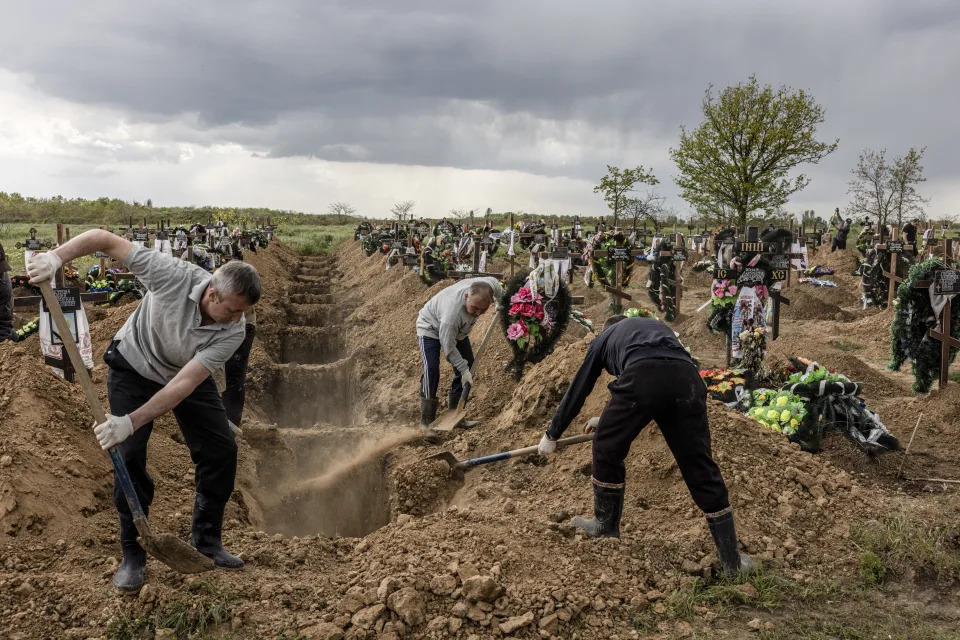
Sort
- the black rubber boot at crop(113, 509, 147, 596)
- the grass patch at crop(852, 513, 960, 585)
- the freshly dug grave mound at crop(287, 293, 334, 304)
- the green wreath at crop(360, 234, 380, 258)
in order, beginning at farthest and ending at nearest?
the green wreath at crop(360, 234, 380, 258) < the freshly dug grave mound at crop(287, 293, 334, 304) < the grass patch at crop(852, 513, 960, 585) < the black rubber boot at crop(113, 509, 147, 596)

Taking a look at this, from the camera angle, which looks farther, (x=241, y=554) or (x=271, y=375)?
(x=271, y=375)

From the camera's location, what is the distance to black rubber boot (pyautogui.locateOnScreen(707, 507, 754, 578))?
4012mm

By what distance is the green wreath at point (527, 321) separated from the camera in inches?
312

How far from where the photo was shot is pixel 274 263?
78.8ft

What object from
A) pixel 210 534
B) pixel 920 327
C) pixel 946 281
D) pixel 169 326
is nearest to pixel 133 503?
pixel 210 534

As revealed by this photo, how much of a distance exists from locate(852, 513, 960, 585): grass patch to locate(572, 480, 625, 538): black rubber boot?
1.40m

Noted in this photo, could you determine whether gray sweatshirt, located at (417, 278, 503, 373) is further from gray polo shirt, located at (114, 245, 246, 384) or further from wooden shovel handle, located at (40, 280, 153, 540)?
wooden shovel handle, located at (40, 280, 153, 540)

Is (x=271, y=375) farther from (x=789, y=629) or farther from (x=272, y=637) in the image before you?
(x=789, y=629)

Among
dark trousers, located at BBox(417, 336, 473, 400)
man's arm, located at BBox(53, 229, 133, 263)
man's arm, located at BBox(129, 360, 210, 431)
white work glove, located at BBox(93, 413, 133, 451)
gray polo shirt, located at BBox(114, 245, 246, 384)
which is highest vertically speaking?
man's arm, located at BBox(53, 229, 133, 263)

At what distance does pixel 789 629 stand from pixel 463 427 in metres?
4.32

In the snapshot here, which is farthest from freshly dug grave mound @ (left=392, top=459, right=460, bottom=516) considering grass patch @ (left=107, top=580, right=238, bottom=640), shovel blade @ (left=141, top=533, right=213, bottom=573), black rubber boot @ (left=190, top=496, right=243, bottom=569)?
grass patch @ (left=107, top=580, right=238, bottom=640)

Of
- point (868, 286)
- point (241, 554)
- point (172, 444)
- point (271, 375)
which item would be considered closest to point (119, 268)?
point (271, 375)

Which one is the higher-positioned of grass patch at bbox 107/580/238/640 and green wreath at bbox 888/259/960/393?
green wreath at bbox 888/259/960/393

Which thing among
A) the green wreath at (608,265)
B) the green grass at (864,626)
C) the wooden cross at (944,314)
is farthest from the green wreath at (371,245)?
the green grass at (864,626)
